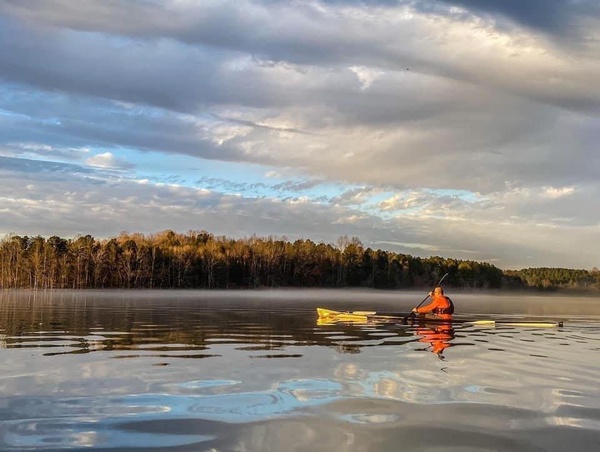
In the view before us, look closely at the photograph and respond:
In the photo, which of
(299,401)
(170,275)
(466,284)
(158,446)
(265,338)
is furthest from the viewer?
(466,284)

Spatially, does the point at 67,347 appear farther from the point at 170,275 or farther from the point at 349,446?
the point at 170,275

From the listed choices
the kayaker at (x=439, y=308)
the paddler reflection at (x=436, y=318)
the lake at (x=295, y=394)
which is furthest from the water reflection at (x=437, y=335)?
the kayaker at (x=439, y=308)

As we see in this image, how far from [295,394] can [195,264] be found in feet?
397

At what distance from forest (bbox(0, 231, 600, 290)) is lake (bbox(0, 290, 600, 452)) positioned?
4263 inches

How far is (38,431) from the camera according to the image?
8164 mm

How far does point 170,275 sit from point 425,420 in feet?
409

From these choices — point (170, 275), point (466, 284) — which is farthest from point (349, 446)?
point (466, 284)

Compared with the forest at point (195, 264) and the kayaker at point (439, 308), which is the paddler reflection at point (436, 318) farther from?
the forest at point (195, 264)

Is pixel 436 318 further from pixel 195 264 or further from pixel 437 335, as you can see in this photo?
pixel 195 264

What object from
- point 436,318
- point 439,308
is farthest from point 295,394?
point 439,308

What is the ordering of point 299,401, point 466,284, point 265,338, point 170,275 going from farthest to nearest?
point 466,284
point 170,275
point 265,338
point 299,401

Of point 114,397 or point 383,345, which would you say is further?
point 383,345

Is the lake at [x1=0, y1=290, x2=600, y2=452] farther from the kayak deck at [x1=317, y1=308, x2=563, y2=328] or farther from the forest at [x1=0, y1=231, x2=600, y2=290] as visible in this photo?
the forest at [x1=0, y1=231, x2=600, y2=290]

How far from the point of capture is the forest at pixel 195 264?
123188 millimetres
